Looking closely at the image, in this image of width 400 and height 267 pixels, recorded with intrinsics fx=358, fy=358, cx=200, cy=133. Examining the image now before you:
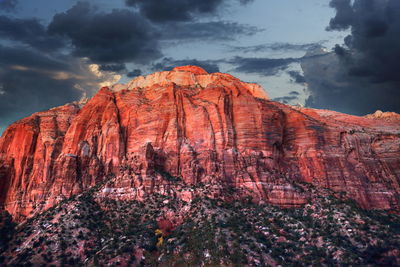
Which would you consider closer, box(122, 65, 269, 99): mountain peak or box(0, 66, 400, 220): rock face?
box(0, 66, 400, 220): rock face

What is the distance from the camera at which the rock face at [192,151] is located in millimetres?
73625

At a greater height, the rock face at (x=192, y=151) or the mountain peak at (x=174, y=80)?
the mountain peak at (x=174, y=80)

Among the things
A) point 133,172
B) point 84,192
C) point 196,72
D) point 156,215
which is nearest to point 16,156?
point 84,192

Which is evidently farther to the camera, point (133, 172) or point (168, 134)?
point (168, 134)

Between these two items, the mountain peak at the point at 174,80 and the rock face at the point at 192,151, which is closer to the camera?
the rock face at the point at 192,151

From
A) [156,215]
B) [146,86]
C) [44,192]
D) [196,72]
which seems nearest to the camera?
[156,215]

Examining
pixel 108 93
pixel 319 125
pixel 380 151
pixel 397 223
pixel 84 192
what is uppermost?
pixel 108 93

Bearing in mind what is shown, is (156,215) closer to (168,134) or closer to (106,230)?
(106,230)

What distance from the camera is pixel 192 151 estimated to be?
7638 centimetres

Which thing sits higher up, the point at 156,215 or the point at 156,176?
the point at 156,176

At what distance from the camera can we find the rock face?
242 ft

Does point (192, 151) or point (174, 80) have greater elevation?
point (174, 80)

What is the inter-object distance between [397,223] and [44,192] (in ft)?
241

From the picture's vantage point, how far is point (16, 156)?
8962 cm
